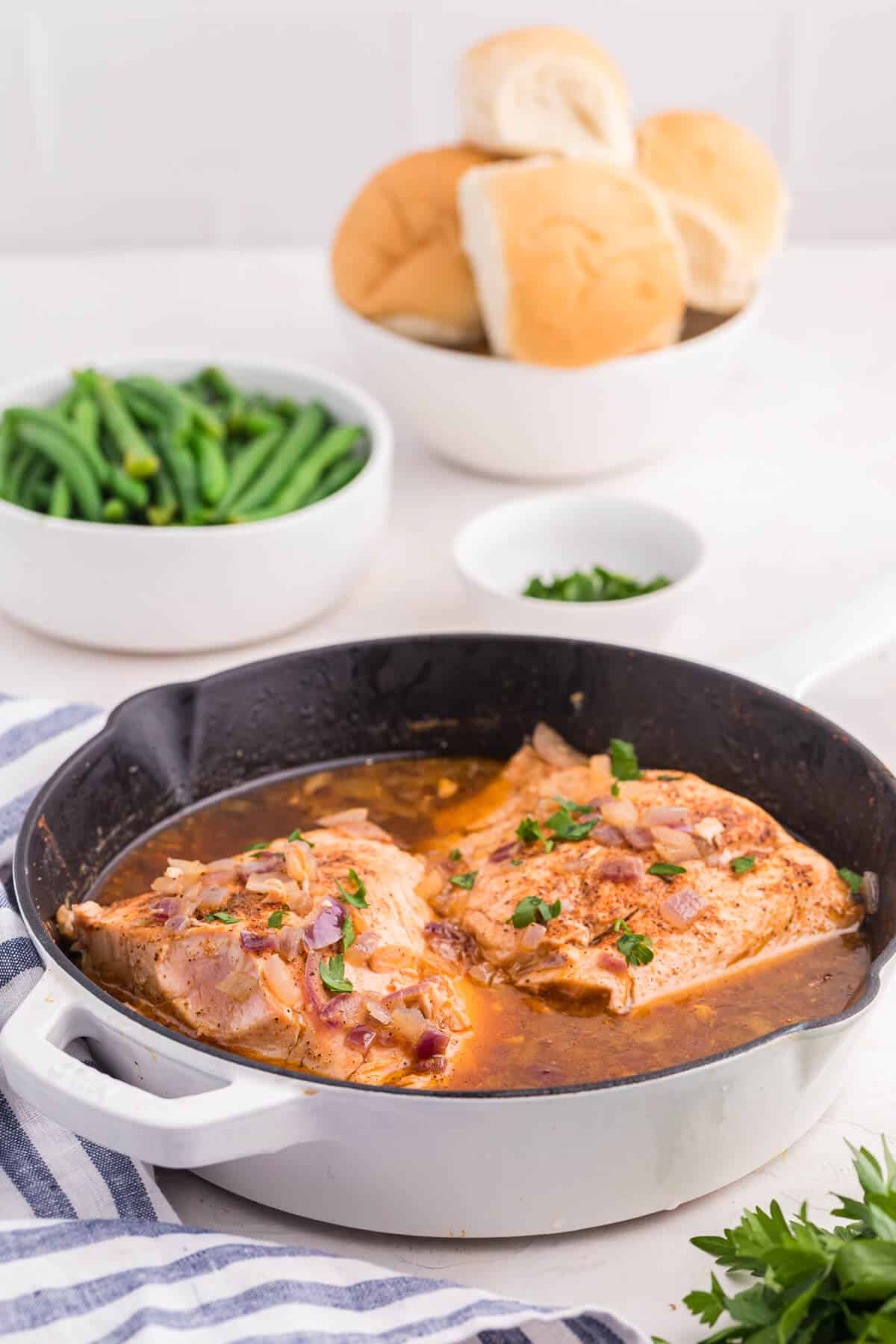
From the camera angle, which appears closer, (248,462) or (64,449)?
(64,449)

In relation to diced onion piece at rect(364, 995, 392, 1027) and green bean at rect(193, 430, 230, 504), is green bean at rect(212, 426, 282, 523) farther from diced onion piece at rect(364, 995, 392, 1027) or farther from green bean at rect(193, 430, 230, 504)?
diced onion piece at rect(364, 995, 392, 1027)

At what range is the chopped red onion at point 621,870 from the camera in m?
2.04

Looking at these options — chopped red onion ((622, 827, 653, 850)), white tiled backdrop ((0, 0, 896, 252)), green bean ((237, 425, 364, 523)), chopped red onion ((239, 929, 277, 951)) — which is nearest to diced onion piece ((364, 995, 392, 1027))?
chopped red onion ((239, 929, 277, 951))

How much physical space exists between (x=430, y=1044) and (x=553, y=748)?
A: 78cm

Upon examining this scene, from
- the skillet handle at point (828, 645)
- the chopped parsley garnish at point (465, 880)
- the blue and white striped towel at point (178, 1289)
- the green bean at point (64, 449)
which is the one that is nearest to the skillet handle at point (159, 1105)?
the blue and white striped towel at point (178, 1289)

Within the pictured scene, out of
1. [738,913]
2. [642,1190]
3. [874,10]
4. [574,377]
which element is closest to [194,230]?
A: [874,10]

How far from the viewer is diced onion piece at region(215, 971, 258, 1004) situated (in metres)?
1.78

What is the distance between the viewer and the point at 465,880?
84.9 inches

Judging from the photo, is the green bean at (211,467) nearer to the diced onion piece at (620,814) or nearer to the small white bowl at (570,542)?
the small white bowl at (570,542)

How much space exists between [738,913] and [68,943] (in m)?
0.87

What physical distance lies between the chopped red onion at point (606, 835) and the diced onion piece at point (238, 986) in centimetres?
57

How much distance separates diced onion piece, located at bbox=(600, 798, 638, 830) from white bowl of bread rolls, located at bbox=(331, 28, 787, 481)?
1.32 metres

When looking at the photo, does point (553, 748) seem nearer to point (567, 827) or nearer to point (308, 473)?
point (567, 827)

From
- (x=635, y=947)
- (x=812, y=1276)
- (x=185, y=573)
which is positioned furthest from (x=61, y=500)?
(x=812, y=1276)
